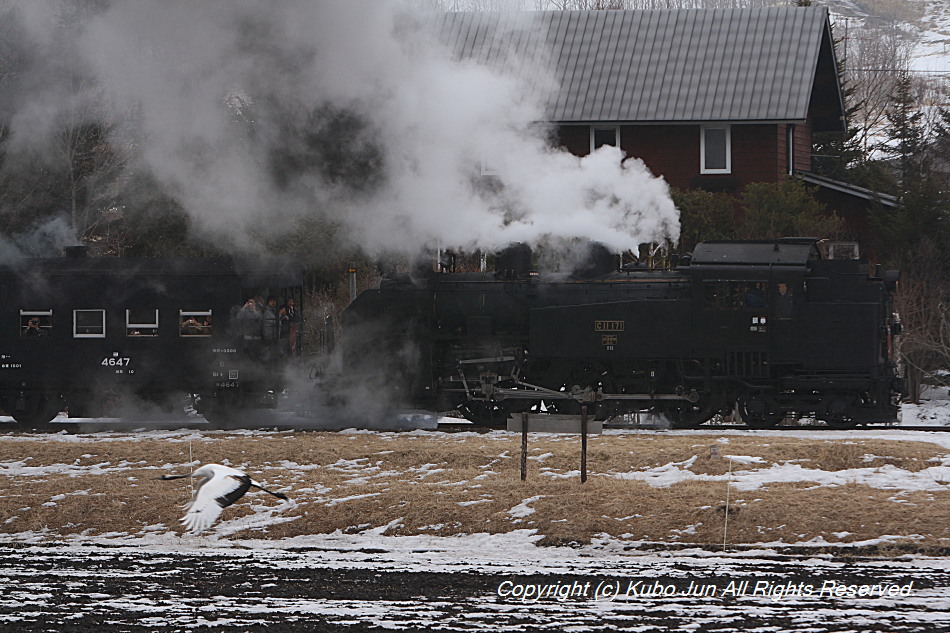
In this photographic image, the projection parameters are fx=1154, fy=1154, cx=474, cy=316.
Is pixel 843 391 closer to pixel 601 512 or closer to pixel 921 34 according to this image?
pixel 601 512

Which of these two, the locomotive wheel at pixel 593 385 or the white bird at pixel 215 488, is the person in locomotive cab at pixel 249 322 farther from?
the white bird at pixel 215 488

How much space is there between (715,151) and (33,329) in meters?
19.8

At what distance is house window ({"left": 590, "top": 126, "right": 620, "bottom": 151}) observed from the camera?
108 feet

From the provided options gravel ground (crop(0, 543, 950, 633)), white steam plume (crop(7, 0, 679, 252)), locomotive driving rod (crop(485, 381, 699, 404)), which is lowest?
gravel ground (crop(0, 543, 950, 633))

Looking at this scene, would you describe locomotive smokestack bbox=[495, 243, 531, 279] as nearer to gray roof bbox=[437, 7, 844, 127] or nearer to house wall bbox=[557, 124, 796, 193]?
gray roof bbox=[437, 7, 844, 127]

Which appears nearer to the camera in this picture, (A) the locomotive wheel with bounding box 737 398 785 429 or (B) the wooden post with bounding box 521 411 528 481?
(B) the wooden post with bounding box 521 411 528 481

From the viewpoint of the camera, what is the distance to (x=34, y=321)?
21.1m

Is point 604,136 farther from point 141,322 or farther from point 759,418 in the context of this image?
point 141,322

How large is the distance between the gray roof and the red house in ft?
0.10

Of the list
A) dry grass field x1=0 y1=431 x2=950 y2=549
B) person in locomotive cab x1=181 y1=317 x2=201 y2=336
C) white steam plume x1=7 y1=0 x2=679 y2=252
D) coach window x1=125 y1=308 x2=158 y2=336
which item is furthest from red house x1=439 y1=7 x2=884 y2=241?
dry grass field x1=0 y1=431 x2=950 y2=549

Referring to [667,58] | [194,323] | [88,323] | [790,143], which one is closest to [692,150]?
[667,58]

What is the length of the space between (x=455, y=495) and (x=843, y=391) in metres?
8.72

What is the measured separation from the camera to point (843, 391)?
18609 millimetres

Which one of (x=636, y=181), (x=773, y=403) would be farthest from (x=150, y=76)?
(x=773, y=403)
